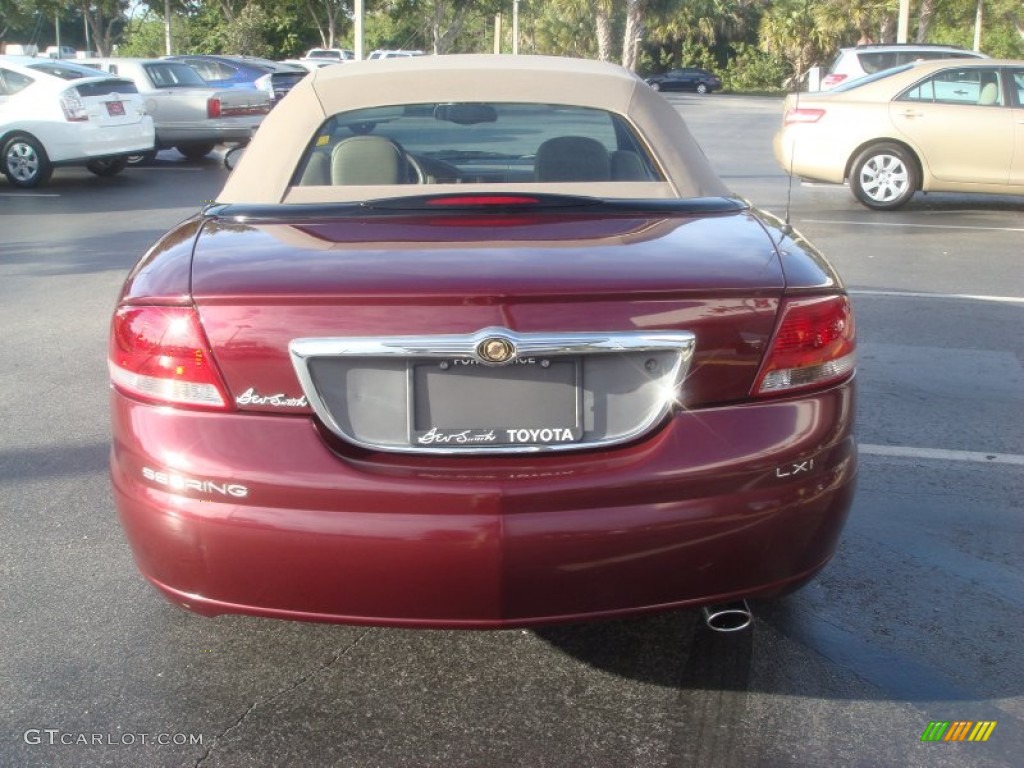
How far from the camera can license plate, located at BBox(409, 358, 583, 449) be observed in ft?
9.45

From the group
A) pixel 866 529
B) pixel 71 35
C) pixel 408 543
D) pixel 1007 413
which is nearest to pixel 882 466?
pixel 866 529

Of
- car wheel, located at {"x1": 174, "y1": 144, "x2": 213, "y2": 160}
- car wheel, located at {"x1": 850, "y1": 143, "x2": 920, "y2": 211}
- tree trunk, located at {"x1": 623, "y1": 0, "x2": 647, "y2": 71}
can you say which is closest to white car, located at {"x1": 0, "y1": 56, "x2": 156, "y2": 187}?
car wheel, located at {"x1": 174, "y1": 144, "x2": 213, "y2": 160}

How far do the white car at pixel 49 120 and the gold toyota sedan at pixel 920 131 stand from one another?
830cm

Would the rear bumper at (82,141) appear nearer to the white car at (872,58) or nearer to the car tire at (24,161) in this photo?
the car tire at (24,161)

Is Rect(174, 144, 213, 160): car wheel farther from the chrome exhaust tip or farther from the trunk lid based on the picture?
the chrome exhaust tip

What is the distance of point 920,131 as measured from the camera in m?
13.3

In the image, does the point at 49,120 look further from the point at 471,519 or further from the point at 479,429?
the point at 471,519

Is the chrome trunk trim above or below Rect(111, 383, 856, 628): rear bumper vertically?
above

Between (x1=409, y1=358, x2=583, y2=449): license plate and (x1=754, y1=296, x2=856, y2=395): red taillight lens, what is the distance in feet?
1.64

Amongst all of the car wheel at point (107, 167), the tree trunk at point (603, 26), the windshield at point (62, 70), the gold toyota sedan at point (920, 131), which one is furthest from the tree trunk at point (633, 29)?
the gold toyota sedan at point (920, 131)

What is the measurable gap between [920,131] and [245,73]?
51.7 feet

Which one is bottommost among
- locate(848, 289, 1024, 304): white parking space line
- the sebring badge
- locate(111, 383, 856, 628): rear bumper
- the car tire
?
locate(848, 289, 1024, 304): white parking space line

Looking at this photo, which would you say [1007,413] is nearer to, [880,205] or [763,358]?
[763,358]

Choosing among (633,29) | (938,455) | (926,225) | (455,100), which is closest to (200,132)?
(926,225)
